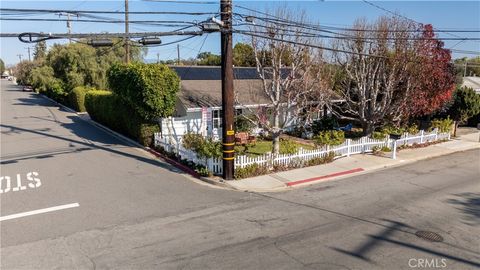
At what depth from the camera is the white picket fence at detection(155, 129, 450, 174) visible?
14.1 m

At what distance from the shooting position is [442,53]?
20.6 m

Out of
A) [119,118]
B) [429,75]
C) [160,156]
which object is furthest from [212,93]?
[429,75]

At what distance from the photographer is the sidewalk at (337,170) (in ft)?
42.5

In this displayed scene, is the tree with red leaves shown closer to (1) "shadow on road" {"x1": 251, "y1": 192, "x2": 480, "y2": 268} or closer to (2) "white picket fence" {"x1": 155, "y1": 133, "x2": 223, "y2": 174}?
(2) "white picket fence" {"x1": 155, "y1": 133, "x2": 223, "y2": 174}

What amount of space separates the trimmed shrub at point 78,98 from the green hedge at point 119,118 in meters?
7.06

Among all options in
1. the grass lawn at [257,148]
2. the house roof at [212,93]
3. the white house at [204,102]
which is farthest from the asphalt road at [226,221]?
the house roof at [212,93]

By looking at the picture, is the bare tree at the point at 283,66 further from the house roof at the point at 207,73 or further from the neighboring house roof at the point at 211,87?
the house roof at the point at 207,73

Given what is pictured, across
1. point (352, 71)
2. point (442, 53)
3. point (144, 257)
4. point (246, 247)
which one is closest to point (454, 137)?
point (442, 53)

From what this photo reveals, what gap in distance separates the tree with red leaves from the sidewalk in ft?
7.80

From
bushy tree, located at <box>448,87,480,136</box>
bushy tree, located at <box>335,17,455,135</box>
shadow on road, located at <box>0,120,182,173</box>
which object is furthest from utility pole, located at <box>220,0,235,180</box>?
bushy tree, located at <box>448,87,480,136</box>

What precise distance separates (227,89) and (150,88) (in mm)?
4696

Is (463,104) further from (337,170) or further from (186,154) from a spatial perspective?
(186,154)

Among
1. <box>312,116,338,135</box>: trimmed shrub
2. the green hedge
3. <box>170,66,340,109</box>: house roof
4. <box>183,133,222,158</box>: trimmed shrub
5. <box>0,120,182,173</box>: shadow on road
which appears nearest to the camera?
<box>183,133,222,158</box>: trimmed shrub

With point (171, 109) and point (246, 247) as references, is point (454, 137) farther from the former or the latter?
point (246, 247)
